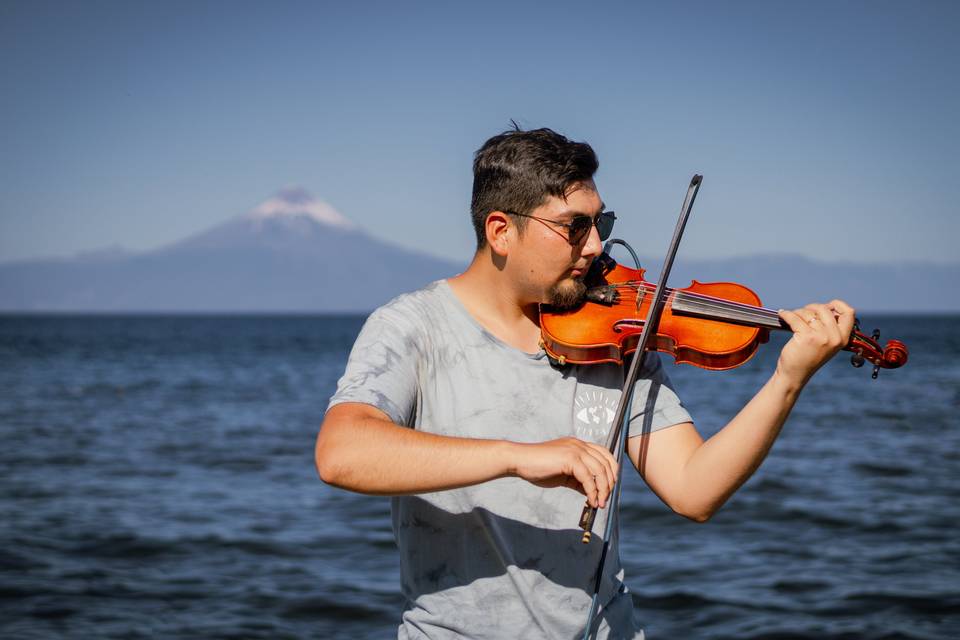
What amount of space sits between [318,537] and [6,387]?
1849 cm

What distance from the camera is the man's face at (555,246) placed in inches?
86.4

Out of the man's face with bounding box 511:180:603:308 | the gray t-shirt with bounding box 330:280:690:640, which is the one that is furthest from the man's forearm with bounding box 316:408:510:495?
the man's face with bounding box 511:180:603:308

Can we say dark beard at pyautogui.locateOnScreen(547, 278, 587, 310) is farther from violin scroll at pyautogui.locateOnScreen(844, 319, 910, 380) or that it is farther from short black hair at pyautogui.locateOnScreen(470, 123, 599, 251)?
violin scroll at pyautogui.locateOnScreen(844, 319, 910, 380)

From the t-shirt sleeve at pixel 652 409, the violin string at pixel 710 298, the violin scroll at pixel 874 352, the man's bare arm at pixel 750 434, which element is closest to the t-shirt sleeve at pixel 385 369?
the t-shirt sleeve at pixel 652 409

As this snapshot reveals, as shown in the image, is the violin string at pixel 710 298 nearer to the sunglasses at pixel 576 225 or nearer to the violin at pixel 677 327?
the violin at pixel 677 327

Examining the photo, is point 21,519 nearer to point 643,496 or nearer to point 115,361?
point 643,496

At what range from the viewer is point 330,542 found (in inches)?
303

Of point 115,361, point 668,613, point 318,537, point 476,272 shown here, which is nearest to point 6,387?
point 115,361

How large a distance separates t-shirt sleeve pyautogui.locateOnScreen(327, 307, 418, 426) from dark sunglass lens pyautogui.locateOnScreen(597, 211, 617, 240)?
1.77 ft

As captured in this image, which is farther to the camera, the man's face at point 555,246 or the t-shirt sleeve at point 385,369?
the man's face at point 555,246

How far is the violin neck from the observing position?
→ 2.36 meters

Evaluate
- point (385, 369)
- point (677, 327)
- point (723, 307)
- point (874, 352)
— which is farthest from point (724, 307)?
point (385, 369)

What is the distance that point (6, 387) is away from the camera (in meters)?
23.1

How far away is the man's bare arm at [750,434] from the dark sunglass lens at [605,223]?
48 centimetres
